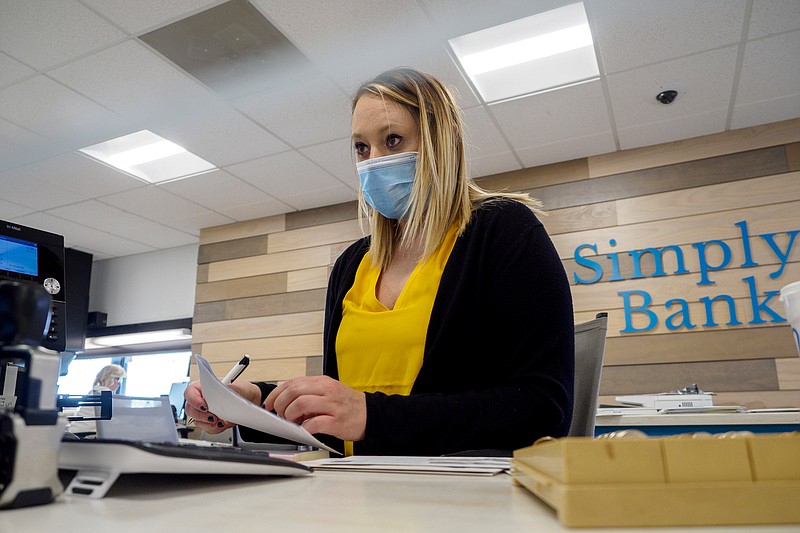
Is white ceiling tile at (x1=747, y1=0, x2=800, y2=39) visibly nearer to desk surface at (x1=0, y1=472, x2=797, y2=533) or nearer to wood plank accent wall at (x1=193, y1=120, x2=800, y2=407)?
wood plank accent wall at (x1=193, y1=120, x2=800, y2=407)

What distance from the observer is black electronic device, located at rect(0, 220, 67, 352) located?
1.11 m

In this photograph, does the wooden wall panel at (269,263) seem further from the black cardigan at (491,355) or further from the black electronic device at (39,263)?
the black cardigan at (491,355)

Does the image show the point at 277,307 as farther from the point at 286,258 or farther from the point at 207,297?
the point at 207,297

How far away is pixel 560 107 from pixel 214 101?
7.00 feet

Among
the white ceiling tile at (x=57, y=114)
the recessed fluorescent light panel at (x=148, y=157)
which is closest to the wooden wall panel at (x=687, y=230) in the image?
the recessed fluorescent light panel at (x=148, y=157)

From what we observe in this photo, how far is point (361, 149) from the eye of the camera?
150 cm

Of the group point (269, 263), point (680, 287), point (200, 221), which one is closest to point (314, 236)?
point (269, 263)

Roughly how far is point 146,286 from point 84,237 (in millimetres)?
861

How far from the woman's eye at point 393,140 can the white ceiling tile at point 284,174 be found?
2.95 meters

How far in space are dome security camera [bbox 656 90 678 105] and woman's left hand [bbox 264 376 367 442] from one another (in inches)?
133

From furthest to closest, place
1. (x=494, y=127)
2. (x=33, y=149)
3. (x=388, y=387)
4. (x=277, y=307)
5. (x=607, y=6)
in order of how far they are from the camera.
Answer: (x=277, y=307) < (x=33, y=149) < (x=494, y=127) < (x=607, y=6) < (x=388, y=387)

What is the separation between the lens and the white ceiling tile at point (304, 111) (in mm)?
3486

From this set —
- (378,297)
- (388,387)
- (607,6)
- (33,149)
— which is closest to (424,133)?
(378,297)

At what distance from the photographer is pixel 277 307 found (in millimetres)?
5355
